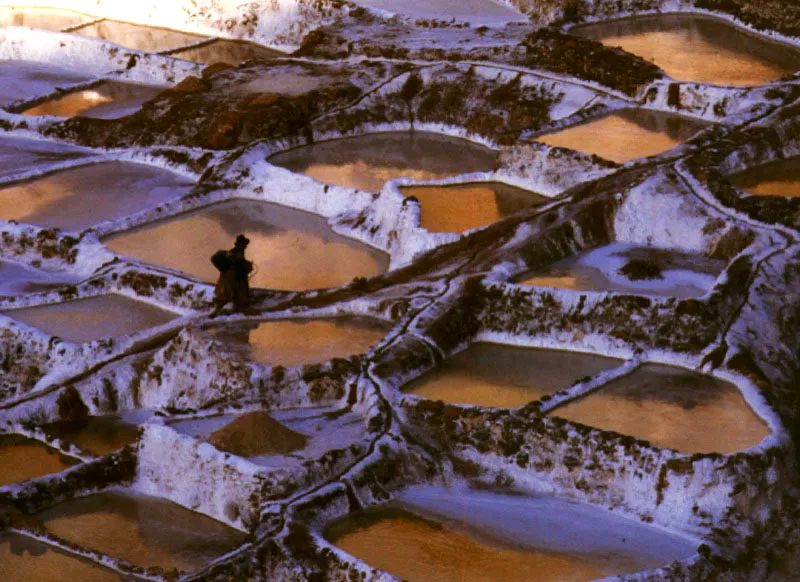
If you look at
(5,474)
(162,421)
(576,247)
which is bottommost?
(5,474)

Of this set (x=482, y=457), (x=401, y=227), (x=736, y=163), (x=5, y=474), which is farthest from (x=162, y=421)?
(x=736, y=163)

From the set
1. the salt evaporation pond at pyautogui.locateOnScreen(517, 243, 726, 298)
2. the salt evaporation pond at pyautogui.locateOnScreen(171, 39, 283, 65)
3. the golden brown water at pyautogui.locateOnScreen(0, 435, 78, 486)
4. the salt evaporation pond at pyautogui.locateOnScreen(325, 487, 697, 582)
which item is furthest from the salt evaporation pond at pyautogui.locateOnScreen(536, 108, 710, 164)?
the salt evaporation pond at pyautogui.locateOnScreen(171, 39, 283, 65)

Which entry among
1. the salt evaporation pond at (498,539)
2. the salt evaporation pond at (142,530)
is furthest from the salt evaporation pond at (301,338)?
the salt evaporation pond at (498,539)

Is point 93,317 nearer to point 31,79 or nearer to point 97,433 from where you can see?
point 97,433

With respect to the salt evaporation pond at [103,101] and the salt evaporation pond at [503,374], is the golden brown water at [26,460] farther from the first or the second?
the salt evaporation pond at [103,101]

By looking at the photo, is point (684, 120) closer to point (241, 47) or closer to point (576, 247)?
point (576, 247)

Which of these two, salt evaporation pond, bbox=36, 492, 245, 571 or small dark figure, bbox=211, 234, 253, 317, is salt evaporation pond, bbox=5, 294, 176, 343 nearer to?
small dark figure, bbox=211, 234, 253, 317

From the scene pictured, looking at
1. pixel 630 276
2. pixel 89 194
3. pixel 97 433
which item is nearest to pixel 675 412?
pixel 630 276
